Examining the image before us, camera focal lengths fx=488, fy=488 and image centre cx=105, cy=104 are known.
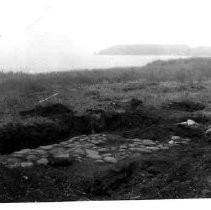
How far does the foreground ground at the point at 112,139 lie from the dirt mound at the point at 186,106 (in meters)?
0.02

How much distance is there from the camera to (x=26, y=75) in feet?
26.3

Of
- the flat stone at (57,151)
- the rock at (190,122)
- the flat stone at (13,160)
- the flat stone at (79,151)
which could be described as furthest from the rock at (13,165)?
the rock at (190,122)

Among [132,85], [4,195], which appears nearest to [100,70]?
[132,85]

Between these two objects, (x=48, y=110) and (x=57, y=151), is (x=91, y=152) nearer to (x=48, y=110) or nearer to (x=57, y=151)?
(x=57, y=151)

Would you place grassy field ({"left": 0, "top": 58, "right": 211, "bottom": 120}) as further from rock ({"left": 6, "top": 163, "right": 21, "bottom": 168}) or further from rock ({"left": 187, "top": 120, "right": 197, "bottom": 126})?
rock ({"left": 6, "top": 163, "right": 21, "bottom": 168})

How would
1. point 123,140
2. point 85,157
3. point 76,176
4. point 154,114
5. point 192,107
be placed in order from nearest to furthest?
point 76,176 < point 85,157 < point 123,140 < point 154,114 < point 192,107

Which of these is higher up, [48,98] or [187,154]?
[48,98]

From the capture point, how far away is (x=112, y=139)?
597 centimetres

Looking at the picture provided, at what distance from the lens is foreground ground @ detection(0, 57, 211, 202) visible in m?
4.29

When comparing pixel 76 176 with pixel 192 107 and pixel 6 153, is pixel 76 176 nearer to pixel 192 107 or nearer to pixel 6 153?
pixel 6 153

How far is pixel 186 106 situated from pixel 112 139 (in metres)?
2.26

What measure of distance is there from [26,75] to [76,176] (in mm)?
3700

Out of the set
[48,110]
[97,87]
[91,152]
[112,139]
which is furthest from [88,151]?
[97,87]

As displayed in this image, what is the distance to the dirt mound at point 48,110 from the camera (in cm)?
656
